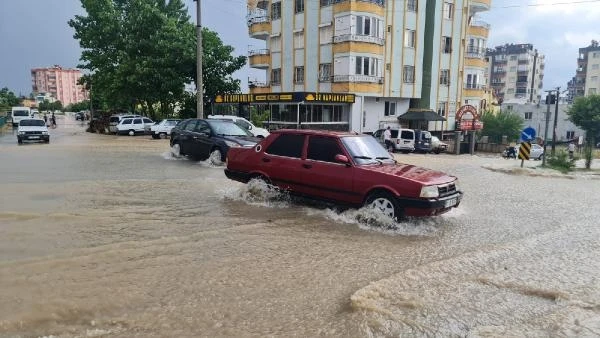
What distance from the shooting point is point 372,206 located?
772 centimetres

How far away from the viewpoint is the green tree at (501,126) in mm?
46825

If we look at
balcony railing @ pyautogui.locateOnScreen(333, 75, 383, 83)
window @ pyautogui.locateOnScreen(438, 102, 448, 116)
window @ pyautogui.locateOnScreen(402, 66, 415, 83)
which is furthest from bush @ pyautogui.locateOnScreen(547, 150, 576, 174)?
window @ pyautogui.locateOnScreen(438, 102, 448, 116)

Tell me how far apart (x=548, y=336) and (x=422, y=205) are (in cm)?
323

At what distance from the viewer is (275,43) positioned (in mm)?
41094

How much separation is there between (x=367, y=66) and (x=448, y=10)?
1189cm

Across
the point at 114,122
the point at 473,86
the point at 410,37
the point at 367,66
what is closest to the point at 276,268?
the point at 367,66

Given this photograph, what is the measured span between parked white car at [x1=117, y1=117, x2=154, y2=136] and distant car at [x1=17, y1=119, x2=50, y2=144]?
976 centimetres

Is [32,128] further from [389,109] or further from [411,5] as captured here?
[411,5]

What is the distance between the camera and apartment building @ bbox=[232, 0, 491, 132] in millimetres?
34844

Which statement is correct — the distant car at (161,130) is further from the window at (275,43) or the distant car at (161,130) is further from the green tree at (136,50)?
the window at (275,43)

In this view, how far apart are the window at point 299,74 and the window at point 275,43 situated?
2.90m

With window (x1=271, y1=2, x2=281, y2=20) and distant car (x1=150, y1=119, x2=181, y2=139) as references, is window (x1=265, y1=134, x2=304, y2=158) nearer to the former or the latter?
distant car (x1=150, y1=119, x2=181, y2=139)

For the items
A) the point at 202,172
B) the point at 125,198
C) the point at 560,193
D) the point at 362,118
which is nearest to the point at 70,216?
the point at 125,198

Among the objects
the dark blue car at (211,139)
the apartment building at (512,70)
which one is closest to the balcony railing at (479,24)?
the dark blue car at (211,139)
